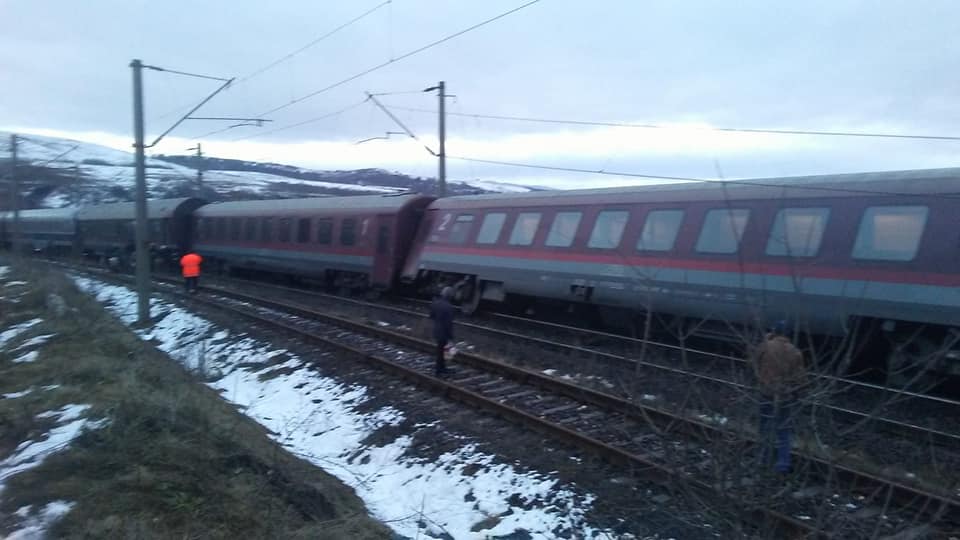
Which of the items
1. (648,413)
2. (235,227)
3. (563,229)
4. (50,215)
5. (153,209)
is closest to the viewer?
(648,413)

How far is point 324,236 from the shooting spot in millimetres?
24938

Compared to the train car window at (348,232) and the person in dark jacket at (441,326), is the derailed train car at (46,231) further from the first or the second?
the person in dark jacket at (441,326)

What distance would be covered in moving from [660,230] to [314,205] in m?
14.6

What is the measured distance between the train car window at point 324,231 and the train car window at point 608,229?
11061mm

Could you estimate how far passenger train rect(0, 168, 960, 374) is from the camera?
10414mm

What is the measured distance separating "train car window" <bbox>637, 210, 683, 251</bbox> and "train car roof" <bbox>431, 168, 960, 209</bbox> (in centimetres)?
28

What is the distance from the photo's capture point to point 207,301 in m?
23.2

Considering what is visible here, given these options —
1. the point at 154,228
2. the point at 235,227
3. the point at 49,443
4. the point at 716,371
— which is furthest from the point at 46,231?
the point at 716,371

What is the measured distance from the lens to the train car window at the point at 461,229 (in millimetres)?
19244

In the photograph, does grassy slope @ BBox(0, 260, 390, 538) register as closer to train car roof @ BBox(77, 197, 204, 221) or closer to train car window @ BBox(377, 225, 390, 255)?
train car window @ BBox(377, 225, 390, 255)

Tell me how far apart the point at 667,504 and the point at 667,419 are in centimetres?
186

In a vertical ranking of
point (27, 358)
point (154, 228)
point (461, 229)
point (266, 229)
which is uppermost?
point (461, 229)

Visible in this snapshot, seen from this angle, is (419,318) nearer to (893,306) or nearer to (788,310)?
(788,310)

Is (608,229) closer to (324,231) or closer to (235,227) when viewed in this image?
(324,231)
